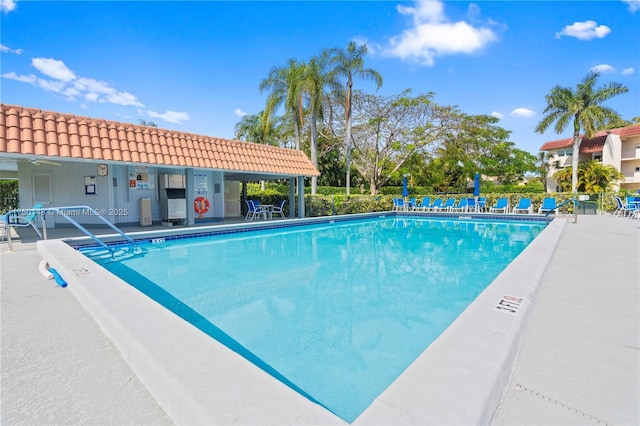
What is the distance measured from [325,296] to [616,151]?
130 feet

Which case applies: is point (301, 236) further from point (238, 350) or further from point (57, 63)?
point (57, 63)

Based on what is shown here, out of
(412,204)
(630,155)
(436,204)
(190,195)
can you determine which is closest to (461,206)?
(436,204)

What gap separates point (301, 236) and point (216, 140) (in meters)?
5.29

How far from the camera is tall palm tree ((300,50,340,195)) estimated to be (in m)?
18.8

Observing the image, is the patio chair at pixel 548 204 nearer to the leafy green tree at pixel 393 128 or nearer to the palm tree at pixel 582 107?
the leafy green tree at pixel 393 128

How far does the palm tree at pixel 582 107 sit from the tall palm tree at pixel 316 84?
62.6 feet

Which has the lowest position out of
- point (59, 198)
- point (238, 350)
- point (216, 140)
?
point (238, 350)

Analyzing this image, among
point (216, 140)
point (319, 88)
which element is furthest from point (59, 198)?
point (319, 88)

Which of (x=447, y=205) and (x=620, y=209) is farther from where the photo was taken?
(x=447, y=205)

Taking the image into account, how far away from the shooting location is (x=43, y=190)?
→ 11.7 m

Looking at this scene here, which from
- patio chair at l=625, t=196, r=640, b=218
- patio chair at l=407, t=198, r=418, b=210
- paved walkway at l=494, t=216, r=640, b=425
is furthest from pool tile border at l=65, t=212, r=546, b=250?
paved walkway at l=494, t=216, r=640, b=425

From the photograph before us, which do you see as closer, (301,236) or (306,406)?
(306,406)

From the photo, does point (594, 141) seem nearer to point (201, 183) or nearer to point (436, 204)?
point (436, 204)

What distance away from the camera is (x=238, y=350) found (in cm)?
323
